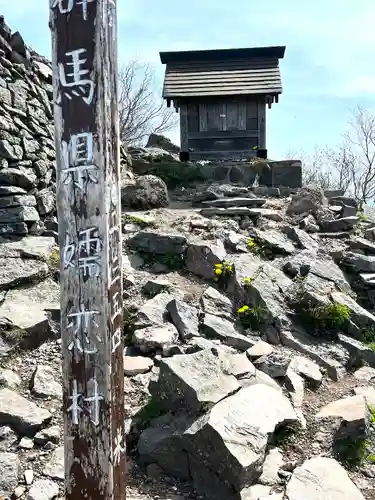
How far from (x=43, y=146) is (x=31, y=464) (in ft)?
17.1

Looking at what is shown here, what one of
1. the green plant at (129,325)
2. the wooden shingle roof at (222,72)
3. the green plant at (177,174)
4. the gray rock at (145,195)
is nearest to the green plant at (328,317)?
the green plant at (129,325)

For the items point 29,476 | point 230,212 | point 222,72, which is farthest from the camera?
point 222,72

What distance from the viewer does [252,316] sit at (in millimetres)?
5375

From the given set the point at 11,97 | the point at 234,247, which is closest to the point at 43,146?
the point at 11,97

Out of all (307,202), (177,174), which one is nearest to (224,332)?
(307,202)

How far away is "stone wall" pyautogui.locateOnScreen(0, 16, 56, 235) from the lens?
20.4ft

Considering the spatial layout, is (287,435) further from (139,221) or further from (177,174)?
(177,174)

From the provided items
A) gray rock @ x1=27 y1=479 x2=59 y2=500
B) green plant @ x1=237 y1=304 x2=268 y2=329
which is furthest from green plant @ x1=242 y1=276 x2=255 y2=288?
gray rock @ x1=27 y1=479 x2=59 y2=500

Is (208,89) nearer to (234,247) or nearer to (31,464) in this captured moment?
(234,247)

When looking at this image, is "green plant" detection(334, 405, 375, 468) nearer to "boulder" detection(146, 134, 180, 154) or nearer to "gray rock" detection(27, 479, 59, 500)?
"gray rock" detection(27, 479, 59, 500)

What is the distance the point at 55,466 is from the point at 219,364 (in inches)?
58.8

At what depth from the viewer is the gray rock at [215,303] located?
533 cm

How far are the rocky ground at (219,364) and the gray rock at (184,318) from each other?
0.02 meters

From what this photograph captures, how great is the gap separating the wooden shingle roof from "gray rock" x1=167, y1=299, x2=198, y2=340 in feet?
28.5
